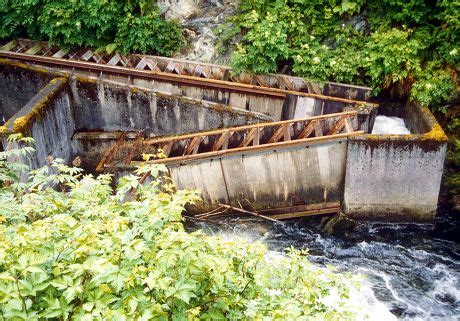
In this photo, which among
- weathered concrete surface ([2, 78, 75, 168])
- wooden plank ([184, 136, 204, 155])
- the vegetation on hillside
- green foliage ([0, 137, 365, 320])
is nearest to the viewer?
green foliage ([0, 137, 365, 320])

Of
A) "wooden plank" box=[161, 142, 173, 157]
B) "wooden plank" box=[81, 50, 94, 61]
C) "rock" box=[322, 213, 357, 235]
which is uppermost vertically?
"wooden plank" box=[81, 50, 94, 61]

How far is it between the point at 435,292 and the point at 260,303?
7.15 meters

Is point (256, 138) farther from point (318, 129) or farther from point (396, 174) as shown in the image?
point (396, 174)

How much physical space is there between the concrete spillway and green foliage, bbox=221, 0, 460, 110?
1.03 m

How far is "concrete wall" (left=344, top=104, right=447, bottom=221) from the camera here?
10.7m

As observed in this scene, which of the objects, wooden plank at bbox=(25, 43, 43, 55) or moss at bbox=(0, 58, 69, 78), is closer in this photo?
moss at bbox=(0, 58, 69, 78)

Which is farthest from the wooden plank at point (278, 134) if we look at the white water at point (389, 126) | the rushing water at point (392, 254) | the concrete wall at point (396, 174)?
the white water at point (389, 126)

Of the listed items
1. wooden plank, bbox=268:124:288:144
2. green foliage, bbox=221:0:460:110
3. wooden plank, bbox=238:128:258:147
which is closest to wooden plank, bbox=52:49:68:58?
green foliage, bbox=221:0:460:110

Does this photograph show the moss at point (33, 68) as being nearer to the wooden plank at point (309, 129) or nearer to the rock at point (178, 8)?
the rock at point (178, 8)

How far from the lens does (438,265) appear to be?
34.2ft

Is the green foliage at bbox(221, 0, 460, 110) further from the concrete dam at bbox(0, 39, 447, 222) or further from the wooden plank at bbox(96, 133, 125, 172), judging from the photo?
the wooden plank at bbox(96, 133, 125, 172)

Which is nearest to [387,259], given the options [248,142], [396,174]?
[396,174]

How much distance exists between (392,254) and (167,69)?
9.16m

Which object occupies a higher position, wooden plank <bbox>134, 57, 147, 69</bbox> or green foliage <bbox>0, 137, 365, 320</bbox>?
wooden plank <bbox>134, 57, 147, 69</bbox>
